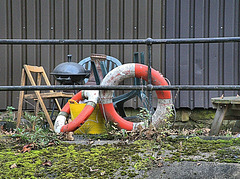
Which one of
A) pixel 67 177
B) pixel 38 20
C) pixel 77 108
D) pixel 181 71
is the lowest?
pixel 67 177

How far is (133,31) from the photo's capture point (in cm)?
688

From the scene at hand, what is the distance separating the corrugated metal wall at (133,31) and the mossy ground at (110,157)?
3774mm

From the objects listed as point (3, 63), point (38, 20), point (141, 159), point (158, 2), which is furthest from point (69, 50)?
point (141, 159)

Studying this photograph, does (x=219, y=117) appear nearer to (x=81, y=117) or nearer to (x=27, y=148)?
(x=81, y=117)

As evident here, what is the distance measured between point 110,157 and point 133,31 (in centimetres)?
435

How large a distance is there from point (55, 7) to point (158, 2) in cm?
196

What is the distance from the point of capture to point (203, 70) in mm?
6762

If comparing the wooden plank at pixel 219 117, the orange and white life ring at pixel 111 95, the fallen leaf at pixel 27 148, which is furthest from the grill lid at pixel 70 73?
the fallen leaf at pixel 27 148

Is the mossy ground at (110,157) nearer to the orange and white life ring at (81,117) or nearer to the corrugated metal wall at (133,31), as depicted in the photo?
the orange and white life ring at (81,117)

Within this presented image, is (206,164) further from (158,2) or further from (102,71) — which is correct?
(158,2)

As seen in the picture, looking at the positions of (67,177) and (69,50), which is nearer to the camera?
(67,177)

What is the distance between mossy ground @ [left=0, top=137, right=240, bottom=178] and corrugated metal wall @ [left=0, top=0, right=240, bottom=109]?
377 centimetres

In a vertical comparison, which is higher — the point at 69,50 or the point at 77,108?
the point at 69,50

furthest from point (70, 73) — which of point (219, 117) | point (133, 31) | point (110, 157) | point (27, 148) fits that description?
point (110, 157)
